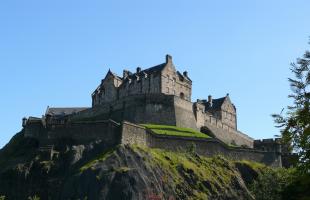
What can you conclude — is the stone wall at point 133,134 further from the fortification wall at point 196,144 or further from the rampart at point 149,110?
the rampart at point 149,110

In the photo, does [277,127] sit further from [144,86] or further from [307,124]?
[144,86]

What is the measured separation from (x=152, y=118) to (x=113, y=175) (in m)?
20.0

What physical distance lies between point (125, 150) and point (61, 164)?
8.08 metres

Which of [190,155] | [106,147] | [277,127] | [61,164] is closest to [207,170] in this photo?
[190,155]

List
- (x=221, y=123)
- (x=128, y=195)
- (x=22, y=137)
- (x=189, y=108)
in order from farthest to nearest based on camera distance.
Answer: (x=221, y=123) → (x=189, y=108) → (x=22, y=137) → (x=128, y=195)

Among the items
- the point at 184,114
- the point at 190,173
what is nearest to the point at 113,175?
the point at 190,173

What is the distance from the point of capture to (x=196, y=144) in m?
64.6

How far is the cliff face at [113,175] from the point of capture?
51.6 meters

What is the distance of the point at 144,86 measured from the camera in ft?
263

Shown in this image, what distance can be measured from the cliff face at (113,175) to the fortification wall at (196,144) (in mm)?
1609

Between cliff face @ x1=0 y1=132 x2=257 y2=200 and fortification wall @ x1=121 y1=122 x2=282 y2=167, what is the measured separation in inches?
63.4

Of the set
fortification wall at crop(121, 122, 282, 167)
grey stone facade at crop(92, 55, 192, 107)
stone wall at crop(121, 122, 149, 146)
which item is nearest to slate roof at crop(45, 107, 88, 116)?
grey stone facade at crop(92, 55, 192, 107)

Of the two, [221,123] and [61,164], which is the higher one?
[221,123]

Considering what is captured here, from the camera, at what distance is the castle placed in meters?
60.8
